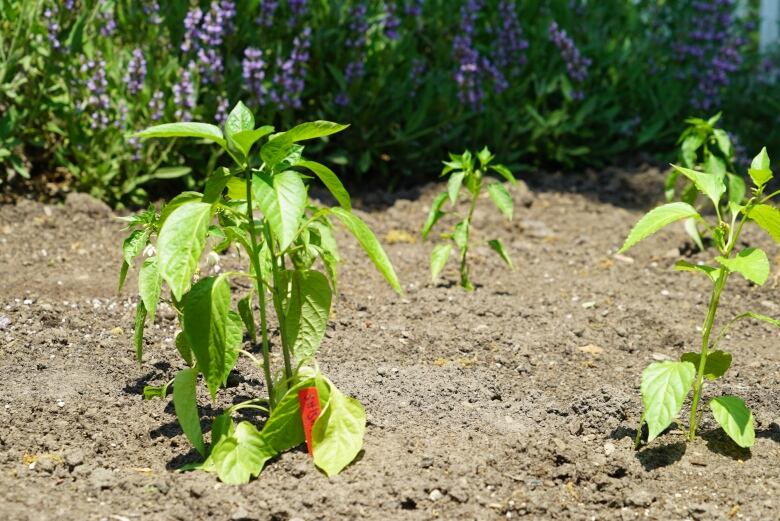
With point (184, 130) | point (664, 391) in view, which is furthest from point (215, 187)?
point (664, 391)

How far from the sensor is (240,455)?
284cm

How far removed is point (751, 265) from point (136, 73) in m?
3.36

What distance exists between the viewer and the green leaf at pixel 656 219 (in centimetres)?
275

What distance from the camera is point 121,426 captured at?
3.19 meters

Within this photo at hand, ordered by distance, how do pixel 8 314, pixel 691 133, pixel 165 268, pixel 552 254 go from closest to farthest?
pixel 165 268 → pixel 8 314 → pixel 691 133 → pixel 552 254

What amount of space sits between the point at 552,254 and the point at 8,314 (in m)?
2.56

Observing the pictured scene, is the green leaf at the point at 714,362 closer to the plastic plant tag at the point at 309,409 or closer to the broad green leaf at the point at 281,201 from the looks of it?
the plastic plant tag at the point at 309,409

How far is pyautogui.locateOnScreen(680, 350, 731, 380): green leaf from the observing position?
315 cm

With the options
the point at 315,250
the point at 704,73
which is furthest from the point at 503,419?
the point at 704,73

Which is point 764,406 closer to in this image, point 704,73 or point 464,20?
point 464,20

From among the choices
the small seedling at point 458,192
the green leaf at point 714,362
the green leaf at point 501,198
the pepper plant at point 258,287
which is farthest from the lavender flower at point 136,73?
the green leaf at point 714,362

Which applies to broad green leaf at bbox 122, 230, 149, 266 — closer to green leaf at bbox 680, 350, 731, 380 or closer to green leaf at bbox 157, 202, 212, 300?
green leaf at bbox 157, 202, 212, 300

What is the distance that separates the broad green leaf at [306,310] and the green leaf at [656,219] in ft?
2.70

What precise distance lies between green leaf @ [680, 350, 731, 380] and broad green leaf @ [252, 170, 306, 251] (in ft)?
4.30
